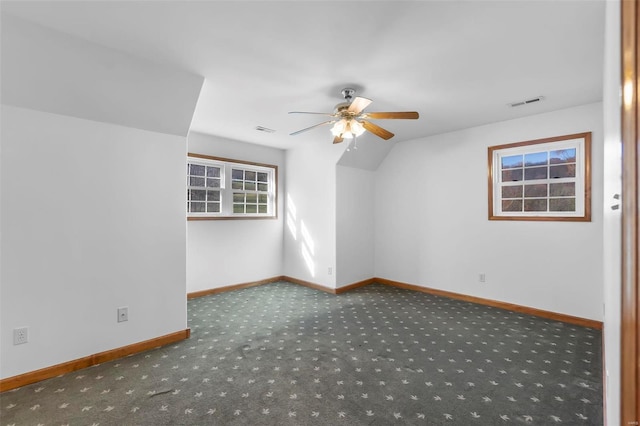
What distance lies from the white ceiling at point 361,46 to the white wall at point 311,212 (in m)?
1.80

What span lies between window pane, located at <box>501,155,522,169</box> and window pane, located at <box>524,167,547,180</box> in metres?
0.14

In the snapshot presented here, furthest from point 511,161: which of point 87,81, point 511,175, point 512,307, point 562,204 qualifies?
point 87,81

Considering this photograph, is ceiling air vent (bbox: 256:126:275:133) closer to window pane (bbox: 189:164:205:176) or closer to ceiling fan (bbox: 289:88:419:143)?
window pane (bbox: 189:164:205:176)

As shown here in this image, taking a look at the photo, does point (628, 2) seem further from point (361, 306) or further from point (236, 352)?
point (361, 306)

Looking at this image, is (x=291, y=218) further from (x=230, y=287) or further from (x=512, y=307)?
(x=512, y=307)

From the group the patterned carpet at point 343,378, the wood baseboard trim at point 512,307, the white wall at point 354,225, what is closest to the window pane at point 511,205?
the wood baseboard trim at point 512,307

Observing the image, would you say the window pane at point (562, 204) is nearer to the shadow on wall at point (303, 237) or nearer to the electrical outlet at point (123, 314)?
the shadow on wall at point (303, 237)

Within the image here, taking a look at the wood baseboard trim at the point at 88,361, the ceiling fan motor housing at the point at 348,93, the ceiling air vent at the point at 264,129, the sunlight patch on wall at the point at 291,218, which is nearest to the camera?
the wood baseboard trim at the point at 88,361

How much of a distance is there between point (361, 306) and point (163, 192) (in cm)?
304

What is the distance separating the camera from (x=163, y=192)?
10.3ft

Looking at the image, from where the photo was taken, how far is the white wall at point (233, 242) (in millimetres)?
4777

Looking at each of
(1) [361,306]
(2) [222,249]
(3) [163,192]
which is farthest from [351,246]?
(3) [163,192]

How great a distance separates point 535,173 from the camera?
4.05m

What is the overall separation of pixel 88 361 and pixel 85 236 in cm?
112
